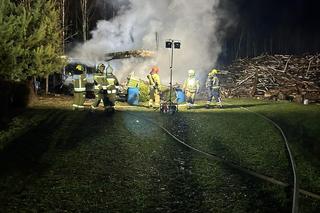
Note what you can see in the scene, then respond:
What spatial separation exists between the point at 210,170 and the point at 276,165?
139 cm

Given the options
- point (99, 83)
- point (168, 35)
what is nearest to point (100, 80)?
point (99, 83)

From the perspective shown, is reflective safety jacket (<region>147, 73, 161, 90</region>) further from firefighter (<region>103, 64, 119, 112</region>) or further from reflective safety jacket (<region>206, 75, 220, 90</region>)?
reflective safety jacket (<region>206, 75, 220, 90</region>)

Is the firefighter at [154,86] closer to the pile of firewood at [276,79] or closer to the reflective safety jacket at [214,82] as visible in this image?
the reflective safety jacket at [214,82]

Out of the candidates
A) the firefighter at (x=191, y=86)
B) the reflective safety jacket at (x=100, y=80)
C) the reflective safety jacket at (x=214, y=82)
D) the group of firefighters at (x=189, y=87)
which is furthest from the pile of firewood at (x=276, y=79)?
the reflective safety jacket at (x=100, y=80)

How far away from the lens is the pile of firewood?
776 inches

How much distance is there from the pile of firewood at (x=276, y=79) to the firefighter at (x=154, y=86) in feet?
25.9

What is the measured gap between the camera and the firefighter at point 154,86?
1436 cm

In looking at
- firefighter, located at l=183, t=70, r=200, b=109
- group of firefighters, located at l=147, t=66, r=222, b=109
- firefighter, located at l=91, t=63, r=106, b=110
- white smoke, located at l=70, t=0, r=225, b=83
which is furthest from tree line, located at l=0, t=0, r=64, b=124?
white smoke, located at l=70, t=0, r=225, b=83

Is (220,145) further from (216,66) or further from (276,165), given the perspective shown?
(216,66)

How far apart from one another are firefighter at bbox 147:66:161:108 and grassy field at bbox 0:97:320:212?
2924 mm

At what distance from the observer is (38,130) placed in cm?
932

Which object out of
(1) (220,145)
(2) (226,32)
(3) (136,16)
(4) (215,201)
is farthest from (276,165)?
(2) (226,32)

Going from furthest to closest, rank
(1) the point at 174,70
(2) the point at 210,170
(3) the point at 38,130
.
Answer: (1) the point at 174,70
(3) the point at 38,130
(2) the point at 210,170

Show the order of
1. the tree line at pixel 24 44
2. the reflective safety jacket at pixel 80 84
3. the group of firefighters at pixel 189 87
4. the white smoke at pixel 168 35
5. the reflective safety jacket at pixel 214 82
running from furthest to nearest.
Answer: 1. the white smoke at pixel 168 35
2. the reflective safety jacket at pixel 214 82
3. the group of firefighters at pixel 189 87
4. the reflective safety jacket at pixel 80 84
5. the tree line at pixel 24 44
